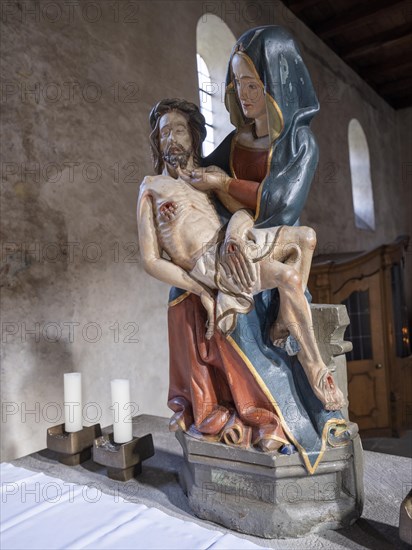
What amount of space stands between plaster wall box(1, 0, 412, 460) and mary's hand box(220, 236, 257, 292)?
1612 millimetres

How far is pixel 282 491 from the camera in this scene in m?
1.13

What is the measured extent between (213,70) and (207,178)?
3321 mm

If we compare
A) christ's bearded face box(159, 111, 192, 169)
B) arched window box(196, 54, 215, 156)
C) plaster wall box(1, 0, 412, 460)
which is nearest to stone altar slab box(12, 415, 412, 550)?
plaster wall box(1, 0, 412, 460)

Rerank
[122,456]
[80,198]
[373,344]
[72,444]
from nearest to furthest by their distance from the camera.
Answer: [122,456] → [72,444] → [80,198] → [373,344]

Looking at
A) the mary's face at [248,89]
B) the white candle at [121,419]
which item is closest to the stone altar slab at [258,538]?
the white candle at [121,419]

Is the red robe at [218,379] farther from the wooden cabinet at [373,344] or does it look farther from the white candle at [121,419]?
the wooden cabinet at [373,344]

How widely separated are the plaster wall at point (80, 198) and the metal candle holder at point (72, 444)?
2.33 feet

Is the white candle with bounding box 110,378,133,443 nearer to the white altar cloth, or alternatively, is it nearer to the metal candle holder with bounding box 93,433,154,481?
the metal candle holder with bounding box 93,433,154,481

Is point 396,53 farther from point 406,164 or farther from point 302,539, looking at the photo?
point 302,539

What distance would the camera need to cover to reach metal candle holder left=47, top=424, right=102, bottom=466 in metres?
1.64

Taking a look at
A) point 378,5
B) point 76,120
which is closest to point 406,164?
point 378,5

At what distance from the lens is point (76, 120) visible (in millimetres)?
2773

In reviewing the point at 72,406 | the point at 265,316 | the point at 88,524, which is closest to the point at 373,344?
the point at 72,406

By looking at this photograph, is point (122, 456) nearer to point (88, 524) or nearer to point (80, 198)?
point (88, 524)
